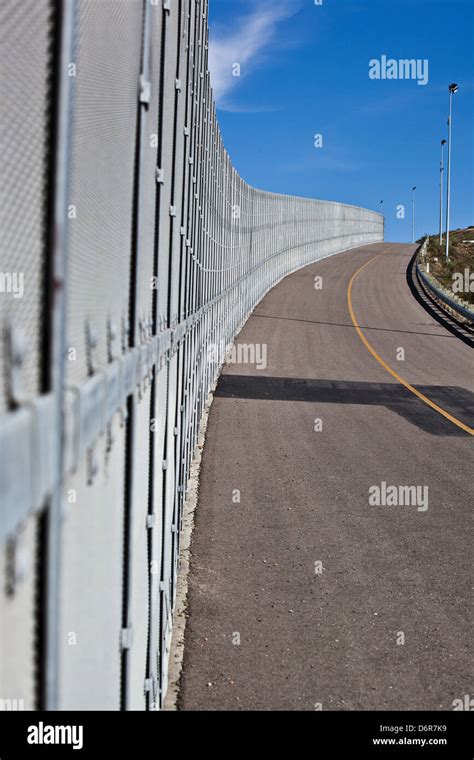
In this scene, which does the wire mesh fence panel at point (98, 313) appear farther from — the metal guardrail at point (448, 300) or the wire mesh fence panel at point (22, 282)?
the metal guardrail at point (448, 300)

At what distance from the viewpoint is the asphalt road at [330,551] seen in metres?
5.42

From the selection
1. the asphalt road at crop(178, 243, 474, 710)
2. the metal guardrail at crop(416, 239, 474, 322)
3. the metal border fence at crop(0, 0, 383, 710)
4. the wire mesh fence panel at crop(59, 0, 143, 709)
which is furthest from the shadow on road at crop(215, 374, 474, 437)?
the metal guardrail at crop(416, 239, 474, 322)

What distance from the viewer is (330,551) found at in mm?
7777

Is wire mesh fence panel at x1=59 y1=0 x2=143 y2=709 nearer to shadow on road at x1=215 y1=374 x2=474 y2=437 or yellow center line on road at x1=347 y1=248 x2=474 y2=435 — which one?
yellow center line on road at x1=347 y1=248 x2=474 y2=435

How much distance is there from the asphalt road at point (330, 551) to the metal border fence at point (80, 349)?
1.37m

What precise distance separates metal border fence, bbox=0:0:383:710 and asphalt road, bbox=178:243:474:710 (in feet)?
4.49

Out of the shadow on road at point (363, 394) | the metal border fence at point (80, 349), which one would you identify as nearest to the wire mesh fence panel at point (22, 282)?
the metal border fence at point (80, 349)

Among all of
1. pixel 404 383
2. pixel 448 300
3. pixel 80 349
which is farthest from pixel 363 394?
pixel 448 300

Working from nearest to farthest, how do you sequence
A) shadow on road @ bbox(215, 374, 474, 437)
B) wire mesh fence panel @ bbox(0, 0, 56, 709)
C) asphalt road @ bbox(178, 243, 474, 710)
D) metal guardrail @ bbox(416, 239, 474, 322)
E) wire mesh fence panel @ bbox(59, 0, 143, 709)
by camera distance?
wire mesh fence panel @ bbox(0, 0, 56, 709) < wire mesh fence panel @ bbox(59, 0, 143, 709) < asphalt road @ bbox(178, 243, 474, 710) < shadow on road @ bbox(215, 374, 474, 437) < metal guardrail @ bbox(416, 239, 474, 322)

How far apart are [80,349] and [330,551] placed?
6.20 m

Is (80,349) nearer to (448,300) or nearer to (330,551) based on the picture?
(330,551)

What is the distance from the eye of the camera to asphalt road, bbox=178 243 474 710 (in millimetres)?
5418

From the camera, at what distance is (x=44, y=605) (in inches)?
57.7
